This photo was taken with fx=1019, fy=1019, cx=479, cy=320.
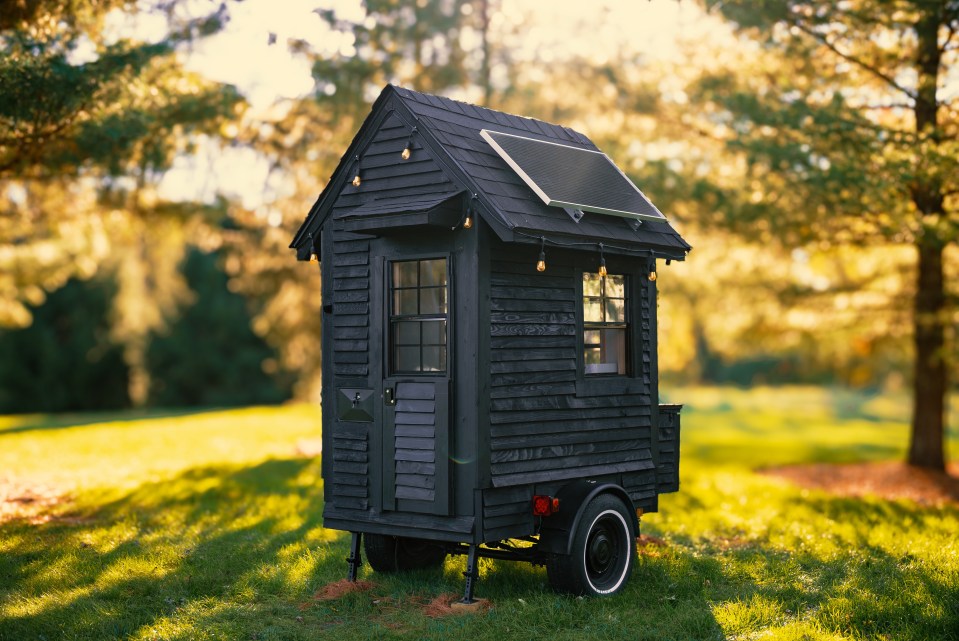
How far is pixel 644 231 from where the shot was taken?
929cm

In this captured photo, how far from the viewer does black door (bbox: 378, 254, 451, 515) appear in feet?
26.4

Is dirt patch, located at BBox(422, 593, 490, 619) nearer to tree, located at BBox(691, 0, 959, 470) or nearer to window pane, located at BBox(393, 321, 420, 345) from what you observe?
window pane, located at BBox(393, 321, 420, 345)

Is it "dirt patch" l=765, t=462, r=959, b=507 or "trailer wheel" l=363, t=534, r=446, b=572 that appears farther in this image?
"dirt patch" l=765, t=462, r=959, b=507

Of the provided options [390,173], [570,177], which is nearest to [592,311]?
[570,177]

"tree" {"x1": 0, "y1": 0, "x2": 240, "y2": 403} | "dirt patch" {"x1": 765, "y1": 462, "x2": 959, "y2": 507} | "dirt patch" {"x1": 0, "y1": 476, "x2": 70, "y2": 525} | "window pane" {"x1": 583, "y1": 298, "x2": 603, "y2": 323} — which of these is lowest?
"dirt patch" {"x1": 765, "y1": 462, "x2": 959, "y2": 507}

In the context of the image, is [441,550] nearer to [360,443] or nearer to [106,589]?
[360,443]

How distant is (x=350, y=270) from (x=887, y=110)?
9.45 metres

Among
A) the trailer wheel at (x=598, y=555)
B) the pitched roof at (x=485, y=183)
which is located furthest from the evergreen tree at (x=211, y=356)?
the trailer wheel at (x=598, y=555)

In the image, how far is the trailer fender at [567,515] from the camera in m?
7.97

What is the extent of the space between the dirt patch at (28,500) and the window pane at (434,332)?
204 inches

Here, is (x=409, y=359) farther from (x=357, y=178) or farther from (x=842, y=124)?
(x=842, y=124)

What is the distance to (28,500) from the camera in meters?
12.4

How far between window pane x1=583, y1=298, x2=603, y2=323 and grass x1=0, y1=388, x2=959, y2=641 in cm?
225

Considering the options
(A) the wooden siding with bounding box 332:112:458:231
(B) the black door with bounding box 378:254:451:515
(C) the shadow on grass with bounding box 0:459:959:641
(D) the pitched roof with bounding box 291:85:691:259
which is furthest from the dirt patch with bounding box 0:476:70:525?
(A) the wooden siding with bounding box 332:112:458:231
